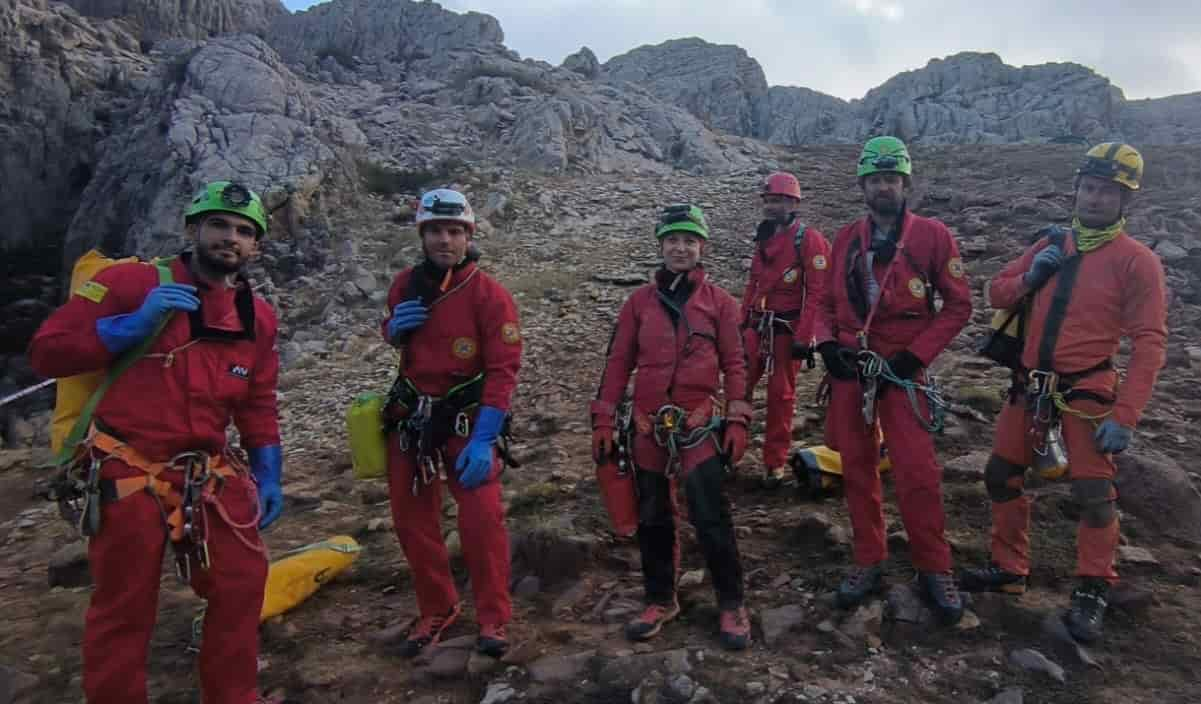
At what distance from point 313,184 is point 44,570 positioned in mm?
11140

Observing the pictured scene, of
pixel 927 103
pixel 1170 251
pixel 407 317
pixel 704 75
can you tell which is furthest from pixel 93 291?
pixel 927 103

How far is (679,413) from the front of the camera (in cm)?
433

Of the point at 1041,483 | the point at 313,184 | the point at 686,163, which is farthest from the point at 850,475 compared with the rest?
the point at 686,163

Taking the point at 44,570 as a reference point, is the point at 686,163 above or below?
above

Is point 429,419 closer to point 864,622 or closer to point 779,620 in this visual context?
point 779,620

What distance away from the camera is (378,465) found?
453 centimetres

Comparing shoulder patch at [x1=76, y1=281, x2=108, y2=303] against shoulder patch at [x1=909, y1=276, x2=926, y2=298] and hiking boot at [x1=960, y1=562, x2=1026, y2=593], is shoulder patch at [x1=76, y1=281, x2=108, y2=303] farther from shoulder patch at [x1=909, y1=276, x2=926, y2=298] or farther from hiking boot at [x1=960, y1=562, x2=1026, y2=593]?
hiking boot at [x1=960, y1=562, x2=1026, y2=593]

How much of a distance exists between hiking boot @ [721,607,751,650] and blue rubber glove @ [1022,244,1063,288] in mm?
2643

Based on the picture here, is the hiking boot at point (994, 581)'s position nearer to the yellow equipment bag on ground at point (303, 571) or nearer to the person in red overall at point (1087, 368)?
the person in red overall at point (1087, 368)

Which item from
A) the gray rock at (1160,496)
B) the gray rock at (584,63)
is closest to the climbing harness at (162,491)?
the gray rock at (1160,496)

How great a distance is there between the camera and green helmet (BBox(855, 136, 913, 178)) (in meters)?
4.66

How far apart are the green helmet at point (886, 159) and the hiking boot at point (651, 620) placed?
3.02m

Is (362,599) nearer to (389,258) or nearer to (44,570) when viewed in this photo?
(44,570)

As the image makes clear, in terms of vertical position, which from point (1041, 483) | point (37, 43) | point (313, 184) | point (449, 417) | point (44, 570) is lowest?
point (44, 570)
